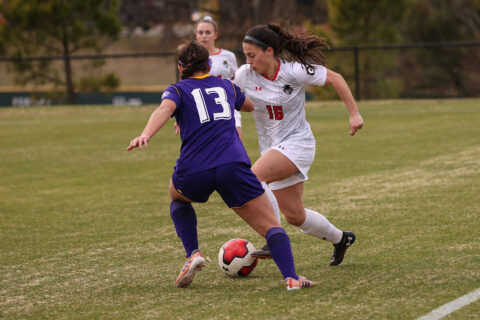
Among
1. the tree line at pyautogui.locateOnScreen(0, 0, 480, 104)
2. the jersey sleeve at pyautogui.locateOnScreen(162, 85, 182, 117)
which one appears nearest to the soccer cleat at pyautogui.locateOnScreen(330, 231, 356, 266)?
the jersey sleeve at pyautogui.locateOnScreen(162, 85, 182, 117)

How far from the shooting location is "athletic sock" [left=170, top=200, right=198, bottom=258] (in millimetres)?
5113

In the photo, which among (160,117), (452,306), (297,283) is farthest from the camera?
(297,283)

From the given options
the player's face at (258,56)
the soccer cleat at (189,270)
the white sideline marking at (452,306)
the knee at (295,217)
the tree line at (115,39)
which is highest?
the player's face at (258,56)

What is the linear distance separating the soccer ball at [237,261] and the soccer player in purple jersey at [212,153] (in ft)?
1.75

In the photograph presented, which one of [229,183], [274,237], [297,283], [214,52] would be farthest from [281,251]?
[214,52]

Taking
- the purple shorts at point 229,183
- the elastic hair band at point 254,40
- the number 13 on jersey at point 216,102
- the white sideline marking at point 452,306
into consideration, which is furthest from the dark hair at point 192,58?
the white sideline marking at point 452,306

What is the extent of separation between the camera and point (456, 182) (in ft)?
29.5

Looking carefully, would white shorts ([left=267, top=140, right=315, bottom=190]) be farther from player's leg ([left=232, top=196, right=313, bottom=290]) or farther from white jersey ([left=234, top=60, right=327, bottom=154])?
player's leg ([left=232, top=196, right=313, bottom=290])

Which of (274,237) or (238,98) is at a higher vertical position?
(238,98)

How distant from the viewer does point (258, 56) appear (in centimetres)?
548

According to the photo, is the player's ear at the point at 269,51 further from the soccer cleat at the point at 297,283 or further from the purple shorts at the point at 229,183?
the soccer cleat at the point at 297,283

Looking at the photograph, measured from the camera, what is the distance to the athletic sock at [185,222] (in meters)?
5.11

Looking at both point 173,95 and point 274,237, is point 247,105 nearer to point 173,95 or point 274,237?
point 173,95

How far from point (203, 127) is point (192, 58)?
478mm
